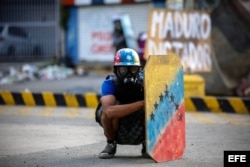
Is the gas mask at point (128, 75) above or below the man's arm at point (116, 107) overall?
above

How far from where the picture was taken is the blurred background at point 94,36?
12.1 m

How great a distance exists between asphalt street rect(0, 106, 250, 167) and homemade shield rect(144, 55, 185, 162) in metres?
0.17

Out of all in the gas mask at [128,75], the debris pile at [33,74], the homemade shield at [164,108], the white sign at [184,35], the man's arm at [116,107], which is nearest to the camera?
the homemade shield at [164,108]

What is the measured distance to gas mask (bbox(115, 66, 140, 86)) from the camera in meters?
6.00

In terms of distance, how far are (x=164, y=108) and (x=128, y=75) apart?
54cm

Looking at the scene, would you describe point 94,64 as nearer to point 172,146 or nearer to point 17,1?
point 17,1

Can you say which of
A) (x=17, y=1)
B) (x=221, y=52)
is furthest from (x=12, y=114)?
(x=17, y=1)

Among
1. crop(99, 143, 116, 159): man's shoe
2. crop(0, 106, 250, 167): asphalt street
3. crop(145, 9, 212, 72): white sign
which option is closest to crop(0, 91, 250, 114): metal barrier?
crop(0, 106, 250, 167): asphalt street

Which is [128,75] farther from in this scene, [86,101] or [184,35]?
[184,35]

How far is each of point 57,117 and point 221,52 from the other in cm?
424

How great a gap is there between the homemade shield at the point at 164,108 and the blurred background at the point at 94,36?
239 inches

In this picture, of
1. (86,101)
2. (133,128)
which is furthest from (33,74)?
(133,128)

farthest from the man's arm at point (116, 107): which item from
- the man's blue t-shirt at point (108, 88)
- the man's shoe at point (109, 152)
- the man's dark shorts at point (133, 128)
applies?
the man's shoe at point (109, 152)

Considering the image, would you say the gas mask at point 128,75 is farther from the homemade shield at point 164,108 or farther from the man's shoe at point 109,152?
the man's shoe at point 109,152
